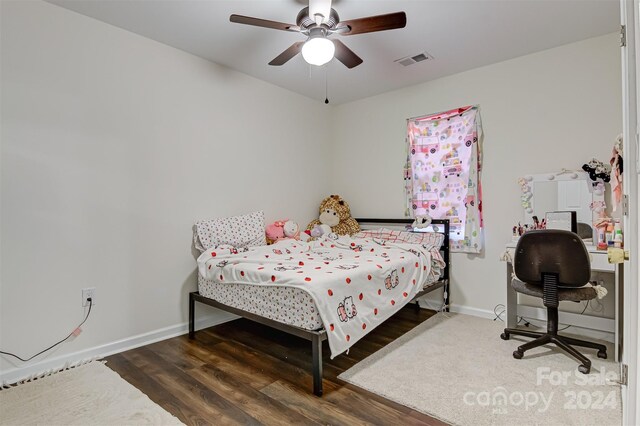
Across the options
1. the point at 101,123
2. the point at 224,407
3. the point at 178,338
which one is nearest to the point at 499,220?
the point at 224,407

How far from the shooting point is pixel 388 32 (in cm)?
269

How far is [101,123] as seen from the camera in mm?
2568

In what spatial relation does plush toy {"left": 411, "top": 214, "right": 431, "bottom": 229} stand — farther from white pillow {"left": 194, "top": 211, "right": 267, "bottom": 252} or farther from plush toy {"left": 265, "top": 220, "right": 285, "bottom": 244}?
white pillow {"left": 194, "top": 211, "right": 267, "bottom": 252}

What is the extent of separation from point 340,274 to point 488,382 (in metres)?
1.13

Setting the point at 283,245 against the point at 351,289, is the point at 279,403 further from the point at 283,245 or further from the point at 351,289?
the point at 283,245

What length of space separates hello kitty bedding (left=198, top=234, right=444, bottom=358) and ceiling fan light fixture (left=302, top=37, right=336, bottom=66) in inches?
56.1

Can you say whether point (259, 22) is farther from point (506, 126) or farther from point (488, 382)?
point (488, 382)

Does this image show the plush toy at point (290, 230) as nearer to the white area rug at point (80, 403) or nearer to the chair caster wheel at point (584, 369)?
the white area rug at point (80, 403)

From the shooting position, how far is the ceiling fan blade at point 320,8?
204 centimetres

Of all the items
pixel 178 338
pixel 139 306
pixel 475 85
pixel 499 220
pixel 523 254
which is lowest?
pixel 178 338

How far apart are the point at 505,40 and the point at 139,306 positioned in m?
3.83

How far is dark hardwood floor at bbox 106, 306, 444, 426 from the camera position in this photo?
5.80 feet

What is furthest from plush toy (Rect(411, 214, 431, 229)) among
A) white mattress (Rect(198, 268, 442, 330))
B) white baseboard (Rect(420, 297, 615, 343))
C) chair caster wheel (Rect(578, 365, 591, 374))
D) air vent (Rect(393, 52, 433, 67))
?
white mattress (Rect(198, 268, 442, 330))

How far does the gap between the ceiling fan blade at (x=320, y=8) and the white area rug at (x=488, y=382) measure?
233 centimetres
